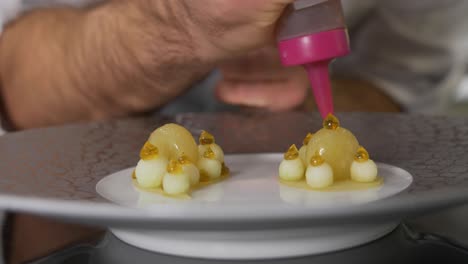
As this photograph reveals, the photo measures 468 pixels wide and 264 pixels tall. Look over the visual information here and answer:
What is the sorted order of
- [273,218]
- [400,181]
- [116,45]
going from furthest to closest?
[116,45]
[400,181]
[273,218]

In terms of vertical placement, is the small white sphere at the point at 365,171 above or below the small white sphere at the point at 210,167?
above

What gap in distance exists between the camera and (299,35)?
461 mm

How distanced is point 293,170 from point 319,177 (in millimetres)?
26

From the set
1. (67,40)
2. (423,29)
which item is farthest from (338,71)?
(67,40)

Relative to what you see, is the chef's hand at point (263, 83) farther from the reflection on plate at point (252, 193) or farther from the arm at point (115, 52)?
the reflection on plate at point (252, 193)

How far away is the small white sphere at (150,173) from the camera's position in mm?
401

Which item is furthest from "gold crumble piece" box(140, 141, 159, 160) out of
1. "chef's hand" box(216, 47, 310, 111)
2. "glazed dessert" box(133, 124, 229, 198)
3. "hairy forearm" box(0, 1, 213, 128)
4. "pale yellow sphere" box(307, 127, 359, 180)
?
"chef's hand" box(216, 47, 310, 111)

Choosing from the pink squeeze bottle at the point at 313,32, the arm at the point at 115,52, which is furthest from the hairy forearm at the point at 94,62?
the pink squeeze bottle at the point at 313,32

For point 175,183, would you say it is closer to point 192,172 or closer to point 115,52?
point 192,172

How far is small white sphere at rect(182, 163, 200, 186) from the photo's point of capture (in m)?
0.40

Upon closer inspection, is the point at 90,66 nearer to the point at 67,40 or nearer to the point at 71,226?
the point at 67,40

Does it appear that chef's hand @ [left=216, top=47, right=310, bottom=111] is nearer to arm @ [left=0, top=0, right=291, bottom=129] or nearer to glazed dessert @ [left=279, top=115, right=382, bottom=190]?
arm @ [left=0, top=0, right=291, bottom=129]

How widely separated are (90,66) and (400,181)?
480 millimetres

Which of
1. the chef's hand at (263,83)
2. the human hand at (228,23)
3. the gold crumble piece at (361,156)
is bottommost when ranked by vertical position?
the chef's hand at (263,83)
